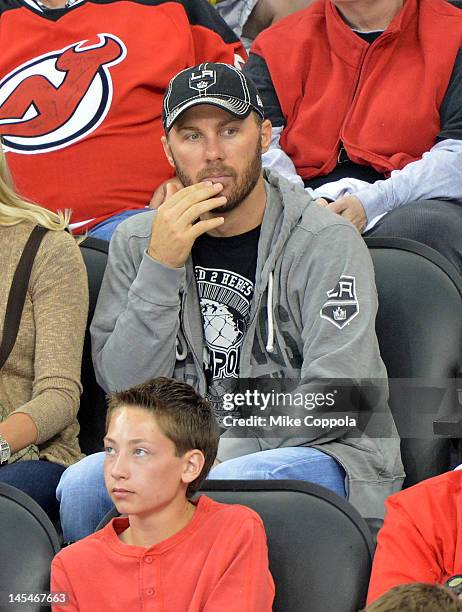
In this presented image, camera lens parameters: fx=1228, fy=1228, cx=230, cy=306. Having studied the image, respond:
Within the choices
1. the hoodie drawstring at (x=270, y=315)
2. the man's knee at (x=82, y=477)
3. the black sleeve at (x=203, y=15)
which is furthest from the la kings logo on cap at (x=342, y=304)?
the black sleeve at (x=203, y=15)

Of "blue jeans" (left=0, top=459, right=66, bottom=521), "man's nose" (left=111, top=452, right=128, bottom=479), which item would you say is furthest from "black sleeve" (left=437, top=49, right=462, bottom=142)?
"man's nose" (left=111, top=452, right=128, bottom=479)

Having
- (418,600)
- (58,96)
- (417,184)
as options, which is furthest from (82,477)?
(58,96)

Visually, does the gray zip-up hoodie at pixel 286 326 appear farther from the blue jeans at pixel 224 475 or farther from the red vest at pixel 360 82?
the red vest at pixel 360 82

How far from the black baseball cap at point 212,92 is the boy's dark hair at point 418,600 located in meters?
1.19

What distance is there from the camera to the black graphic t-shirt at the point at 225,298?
7.86ft

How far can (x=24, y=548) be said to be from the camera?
74.8 inches

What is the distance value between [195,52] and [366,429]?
1401 millimetres

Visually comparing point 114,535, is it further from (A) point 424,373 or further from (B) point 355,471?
(A) point 424,373

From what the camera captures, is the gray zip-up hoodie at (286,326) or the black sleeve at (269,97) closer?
the gray zip-up hoodie at (286,326)

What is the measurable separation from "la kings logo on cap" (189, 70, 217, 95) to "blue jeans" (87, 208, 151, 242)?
57 centimetres

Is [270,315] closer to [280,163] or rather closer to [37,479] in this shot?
[37,479]

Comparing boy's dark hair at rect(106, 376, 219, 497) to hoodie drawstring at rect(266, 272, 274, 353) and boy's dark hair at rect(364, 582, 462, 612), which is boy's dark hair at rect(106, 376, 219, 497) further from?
boy's dark hair at rect(364, 582, 462, 612)

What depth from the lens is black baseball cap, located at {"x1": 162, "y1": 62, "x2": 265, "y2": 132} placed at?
2.41 meters

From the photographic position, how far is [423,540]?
186 cm
